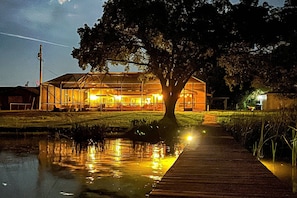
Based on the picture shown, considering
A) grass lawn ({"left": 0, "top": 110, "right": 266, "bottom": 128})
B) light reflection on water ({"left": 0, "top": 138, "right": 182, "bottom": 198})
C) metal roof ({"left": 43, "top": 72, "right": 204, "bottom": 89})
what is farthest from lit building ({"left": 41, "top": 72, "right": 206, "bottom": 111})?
light reflection on water ({"left": 0, "top": 138, "right": 182, "bottom": 198})

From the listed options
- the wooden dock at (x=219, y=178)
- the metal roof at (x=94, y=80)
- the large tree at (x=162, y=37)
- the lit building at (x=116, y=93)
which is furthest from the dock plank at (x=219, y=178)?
the metal roof at (x=94, y=80)

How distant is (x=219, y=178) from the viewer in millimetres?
7297

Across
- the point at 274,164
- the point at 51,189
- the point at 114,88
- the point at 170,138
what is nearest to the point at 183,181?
the point at 51,189

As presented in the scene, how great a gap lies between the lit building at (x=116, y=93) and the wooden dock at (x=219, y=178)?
37899mm

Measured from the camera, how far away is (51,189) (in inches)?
374

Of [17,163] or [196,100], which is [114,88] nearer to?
[196,100]

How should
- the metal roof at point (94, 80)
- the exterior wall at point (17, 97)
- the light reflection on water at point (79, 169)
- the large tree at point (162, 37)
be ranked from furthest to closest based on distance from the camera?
the exterior wall at point (17, 97) < the metal roof at point (94, 80) < the large tree at point (162, 37) < the light reflection on water at point (79, 169)

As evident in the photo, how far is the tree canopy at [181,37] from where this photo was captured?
25.3m

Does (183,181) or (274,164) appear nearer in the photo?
(183,181)

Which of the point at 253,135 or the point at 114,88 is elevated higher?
the point at 114,88

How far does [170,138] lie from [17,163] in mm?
9966

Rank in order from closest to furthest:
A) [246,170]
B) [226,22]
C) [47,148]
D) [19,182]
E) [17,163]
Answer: [246,170]
[19,182]
[17,163]
[47,148]
[226,22]

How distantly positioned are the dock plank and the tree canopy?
15440 mm

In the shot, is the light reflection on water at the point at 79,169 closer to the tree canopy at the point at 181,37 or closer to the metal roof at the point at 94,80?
the tree canopy at the point at 181,37
